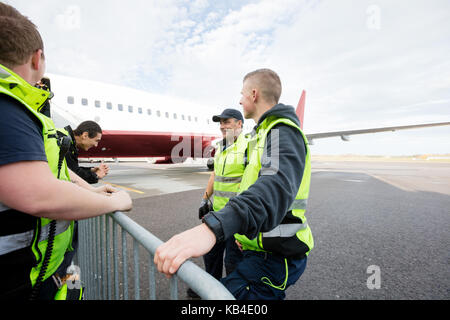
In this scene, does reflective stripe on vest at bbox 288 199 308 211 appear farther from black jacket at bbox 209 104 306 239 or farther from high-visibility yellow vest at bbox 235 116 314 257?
black jacket at bbox 209 104 306 239

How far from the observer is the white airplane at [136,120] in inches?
319

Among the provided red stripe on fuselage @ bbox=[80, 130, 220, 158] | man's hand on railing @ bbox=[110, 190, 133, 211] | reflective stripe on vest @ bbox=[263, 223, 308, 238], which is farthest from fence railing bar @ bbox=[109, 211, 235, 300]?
red stripe on fuselage @ bbox=[80, 130, 220, 158]

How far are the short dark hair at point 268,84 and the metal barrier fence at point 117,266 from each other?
47.1 inches

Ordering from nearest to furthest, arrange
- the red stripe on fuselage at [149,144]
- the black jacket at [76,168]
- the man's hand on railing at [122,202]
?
1. the man's hand on railing at [122,202]
2. the black jacket at [76,168]
3. the red stripe on fuselage at [149,144]

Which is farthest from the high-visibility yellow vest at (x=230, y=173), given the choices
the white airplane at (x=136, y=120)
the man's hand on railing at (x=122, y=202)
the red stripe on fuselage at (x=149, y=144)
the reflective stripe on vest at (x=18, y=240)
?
the red stripe on fuselage at (x=149, y=144)

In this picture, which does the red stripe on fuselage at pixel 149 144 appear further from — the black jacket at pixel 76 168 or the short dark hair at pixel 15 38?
the short dark hair at pixel 15 38

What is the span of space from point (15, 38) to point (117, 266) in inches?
53.7

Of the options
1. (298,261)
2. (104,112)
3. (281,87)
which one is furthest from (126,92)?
(298,261)

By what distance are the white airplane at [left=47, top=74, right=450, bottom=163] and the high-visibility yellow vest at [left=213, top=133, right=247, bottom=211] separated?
5.99m

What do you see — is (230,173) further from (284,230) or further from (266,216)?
(266,216)

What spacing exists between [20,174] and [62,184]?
13 centimetres

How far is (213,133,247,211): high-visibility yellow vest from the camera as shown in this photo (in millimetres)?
2201
